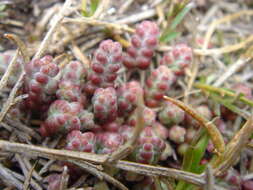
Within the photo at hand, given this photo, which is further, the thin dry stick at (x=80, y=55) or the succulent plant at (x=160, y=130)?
the thin dry stick at (x=80, y=55)

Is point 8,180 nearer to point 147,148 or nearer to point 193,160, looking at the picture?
point 147,148

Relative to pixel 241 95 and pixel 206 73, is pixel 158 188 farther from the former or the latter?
pixel 206 73

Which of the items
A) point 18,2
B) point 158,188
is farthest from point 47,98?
point 18,2

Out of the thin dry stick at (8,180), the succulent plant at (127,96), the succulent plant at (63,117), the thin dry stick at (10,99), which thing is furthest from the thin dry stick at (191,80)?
the thin dry stick at (8,180)

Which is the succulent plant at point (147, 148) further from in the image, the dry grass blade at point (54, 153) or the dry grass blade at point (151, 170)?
the dry grass blade at point (54, 153)

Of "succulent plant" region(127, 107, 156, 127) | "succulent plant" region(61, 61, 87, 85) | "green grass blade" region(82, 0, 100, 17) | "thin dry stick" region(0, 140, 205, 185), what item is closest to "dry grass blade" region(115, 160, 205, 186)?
"thin dry stick" region(0, 140, 205, 185)

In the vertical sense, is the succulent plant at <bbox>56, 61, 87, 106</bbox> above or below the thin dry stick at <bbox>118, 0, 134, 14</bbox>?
below

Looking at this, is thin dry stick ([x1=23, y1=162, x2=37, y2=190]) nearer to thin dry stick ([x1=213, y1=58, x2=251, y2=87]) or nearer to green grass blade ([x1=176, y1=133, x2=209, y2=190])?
green grass blade ([x1=176, y1=133, x2=209, y2=190])
